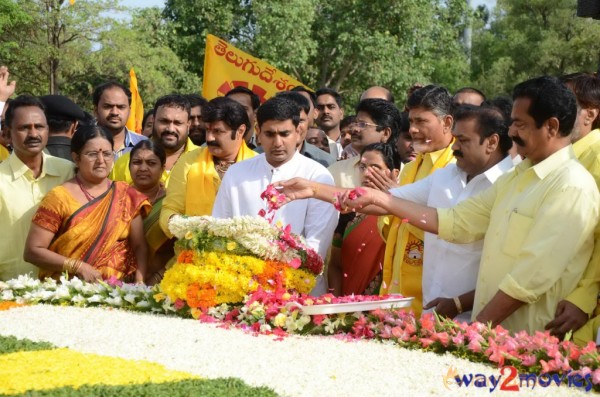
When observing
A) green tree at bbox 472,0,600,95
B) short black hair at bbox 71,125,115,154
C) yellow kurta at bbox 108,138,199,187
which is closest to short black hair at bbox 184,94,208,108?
yellow kurta at bbox 108,138,199,187

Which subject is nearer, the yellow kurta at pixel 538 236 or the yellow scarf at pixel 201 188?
the yellow kurta at pixel 538 236

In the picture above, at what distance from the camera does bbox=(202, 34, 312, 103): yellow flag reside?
10930 millimetres

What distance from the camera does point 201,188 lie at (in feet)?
21.1

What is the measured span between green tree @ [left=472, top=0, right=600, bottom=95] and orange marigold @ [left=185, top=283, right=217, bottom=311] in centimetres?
3429

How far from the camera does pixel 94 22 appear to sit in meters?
24.3

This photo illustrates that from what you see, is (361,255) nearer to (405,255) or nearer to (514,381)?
(405,255)

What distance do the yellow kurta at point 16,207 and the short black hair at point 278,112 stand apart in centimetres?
183

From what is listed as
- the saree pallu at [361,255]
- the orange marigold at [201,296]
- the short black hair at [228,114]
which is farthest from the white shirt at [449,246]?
the short black hair at [228,114]

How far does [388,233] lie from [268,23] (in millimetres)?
22876

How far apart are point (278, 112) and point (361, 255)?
1195mm

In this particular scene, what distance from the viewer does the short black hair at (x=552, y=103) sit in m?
4.41

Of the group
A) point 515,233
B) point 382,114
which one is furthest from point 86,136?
point 515,233

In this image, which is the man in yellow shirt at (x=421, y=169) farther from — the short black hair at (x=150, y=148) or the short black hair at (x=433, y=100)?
the short black hair at (x=150, y=148)

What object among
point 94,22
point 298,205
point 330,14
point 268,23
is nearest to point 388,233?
point 298,205
